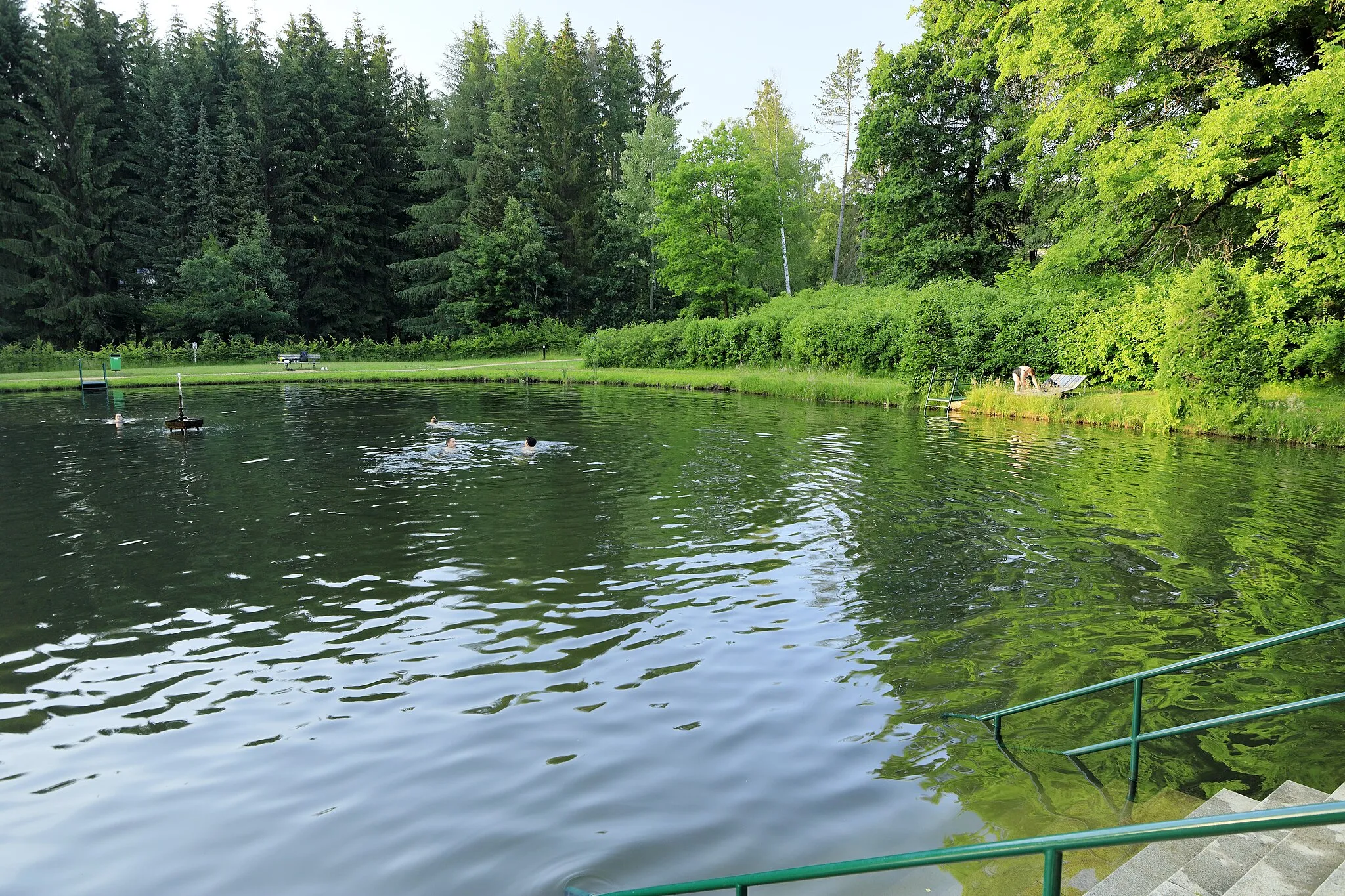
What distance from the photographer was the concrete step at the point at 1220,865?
3.89 meters

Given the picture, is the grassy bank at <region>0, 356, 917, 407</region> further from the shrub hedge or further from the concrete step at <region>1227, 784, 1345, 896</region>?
the concrete step at <region>1227, 784, 1345, 896</region>

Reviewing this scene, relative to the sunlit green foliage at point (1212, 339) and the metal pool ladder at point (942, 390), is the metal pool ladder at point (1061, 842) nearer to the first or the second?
the sunlit green foliage at point (1212, 339)

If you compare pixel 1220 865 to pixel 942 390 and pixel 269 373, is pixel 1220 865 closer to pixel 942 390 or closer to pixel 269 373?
pixel 942 390

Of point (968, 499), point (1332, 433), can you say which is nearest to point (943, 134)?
point (1332, 433)

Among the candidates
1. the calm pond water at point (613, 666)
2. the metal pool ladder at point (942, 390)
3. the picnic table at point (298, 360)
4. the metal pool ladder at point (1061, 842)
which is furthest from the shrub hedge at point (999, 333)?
the metal pool ladder at point (1061, 842)

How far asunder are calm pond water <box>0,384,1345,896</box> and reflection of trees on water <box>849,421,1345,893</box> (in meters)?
0.05

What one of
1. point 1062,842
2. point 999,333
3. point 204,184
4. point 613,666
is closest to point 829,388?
point 999,333

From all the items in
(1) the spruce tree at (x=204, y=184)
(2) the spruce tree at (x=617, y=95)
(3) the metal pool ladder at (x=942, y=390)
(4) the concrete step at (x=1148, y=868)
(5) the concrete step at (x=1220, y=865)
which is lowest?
(4) the concrete step at (x=1148, y=868)

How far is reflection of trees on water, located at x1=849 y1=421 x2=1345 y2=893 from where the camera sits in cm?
601

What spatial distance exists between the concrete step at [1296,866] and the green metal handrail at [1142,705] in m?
0.58

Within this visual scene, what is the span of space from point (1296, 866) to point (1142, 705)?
3635 mm

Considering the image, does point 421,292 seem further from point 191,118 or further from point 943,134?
point 943,134

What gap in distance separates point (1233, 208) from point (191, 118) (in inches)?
2829

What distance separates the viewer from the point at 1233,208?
27016 mm
